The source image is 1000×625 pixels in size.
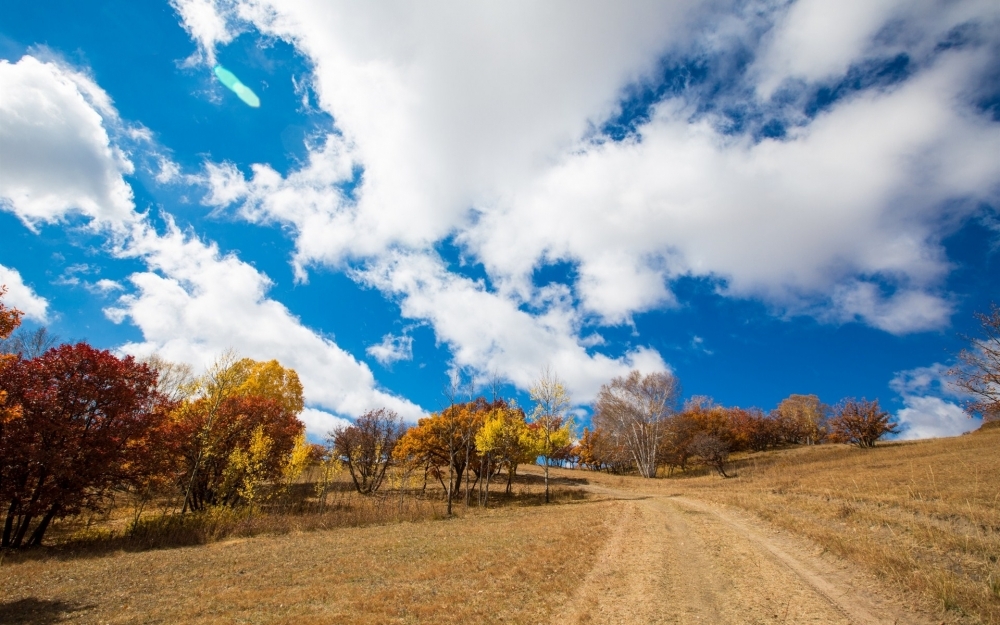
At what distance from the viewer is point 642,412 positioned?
5953 centimetres

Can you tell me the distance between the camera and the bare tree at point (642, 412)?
5812 cm

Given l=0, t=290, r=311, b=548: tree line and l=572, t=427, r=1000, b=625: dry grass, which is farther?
l=0, t=290, r=311, b=548: tree line

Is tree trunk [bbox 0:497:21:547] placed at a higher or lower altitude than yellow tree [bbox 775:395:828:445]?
lower

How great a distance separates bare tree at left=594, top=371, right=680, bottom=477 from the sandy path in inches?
1707

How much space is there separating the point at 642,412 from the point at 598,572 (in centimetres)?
5106

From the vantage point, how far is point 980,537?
11273 millimetres

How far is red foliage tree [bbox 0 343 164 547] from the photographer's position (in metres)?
19.1

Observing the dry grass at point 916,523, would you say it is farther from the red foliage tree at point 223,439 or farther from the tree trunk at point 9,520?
the tree trunk at point 9,520

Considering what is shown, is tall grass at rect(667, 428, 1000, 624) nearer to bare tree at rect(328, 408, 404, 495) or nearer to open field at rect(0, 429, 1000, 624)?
open field at rect(0, 429, 1000, 624)

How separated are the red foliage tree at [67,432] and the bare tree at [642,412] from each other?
180ft

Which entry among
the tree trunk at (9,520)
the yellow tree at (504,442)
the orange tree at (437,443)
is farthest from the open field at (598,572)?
the orange tree at (437,443)

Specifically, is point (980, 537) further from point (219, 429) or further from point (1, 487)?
point (219, 429)

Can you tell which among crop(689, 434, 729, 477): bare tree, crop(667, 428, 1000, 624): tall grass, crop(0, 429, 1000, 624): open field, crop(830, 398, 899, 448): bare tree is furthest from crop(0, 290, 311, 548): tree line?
crop(830, 398, 899, 448): bare tree

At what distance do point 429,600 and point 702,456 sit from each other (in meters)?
48.6
